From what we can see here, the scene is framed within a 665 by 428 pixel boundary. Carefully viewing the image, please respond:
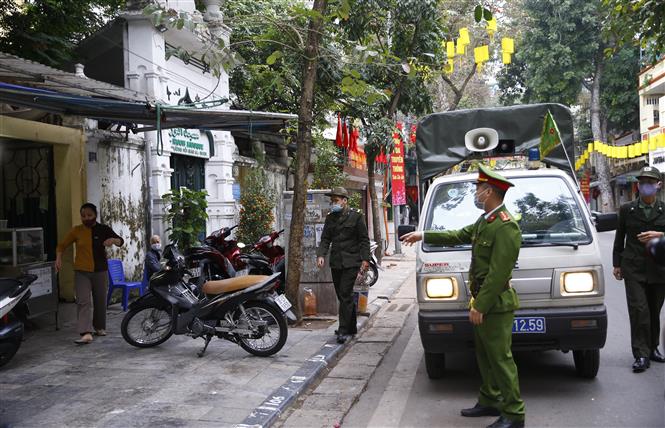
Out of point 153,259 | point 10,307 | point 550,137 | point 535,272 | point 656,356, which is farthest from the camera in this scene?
point 153,259

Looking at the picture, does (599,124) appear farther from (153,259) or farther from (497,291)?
(497,291)

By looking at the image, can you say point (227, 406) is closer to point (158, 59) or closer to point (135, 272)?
point (135, 272)

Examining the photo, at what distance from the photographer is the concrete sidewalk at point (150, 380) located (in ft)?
15.8

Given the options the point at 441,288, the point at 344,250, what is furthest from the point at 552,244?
the point at 344,250

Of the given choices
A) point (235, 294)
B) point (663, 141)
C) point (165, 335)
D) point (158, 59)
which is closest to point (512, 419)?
point (235, 294)

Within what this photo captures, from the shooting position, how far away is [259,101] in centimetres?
1526

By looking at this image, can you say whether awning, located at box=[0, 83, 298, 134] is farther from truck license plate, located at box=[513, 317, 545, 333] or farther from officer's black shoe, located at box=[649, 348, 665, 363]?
officer's black shoe, located at box=[649, 348, 665, 363]

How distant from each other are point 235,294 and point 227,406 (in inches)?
65.8

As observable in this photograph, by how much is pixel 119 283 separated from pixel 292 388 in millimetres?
4596

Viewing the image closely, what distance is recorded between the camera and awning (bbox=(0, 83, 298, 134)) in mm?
5953

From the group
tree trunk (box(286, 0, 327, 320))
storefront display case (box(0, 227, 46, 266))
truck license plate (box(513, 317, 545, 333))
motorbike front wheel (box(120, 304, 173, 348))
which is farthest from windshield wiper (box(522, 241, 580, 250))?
storefront display case (box(0, 227, 46, 266))

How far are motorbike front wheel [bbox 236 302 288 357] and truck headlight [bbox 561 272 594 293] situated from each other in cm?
298

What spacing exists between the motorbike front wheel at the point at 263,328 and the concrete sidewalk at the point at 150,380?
0.11 metres

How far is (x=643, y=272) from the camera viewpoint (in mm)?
5988
